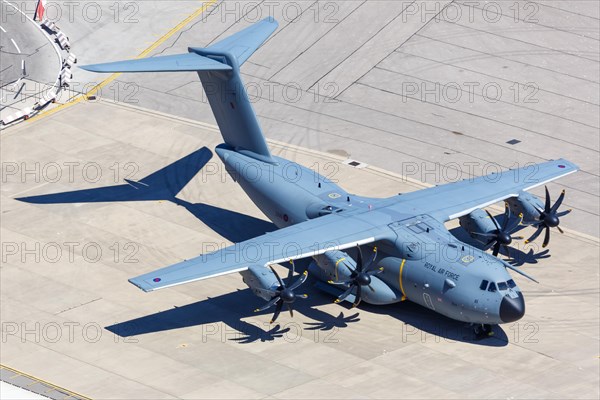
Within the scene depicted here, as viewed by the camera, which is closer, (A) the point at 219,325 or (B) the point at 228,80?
(A) the point at 219,325

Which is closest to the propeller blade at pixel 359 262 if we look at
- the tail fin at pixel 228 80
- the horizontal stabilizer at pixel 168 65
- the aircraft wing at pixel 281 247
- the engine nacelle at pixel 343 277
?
the engine nacelle at pixel 343 277

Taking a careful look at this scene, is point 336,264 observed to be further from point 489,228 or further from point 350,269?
point 489,228

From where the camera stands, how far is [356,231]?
54.2 m

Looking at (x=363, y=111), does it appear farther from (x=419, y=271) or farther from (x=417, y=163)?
(x=419, y=271)

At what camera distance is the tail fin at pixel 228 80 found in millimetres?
58344

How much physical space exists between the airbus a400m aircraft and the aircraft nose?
4 centimetres

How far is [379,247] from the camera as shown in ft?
178

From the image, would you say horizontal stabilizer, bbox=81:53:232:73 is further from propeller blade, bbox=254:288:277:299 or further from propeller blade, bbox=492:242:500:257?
propeller blade, bbox=492:242:500:257

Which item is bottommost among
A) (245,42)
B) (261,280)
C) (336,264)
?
(336,264)

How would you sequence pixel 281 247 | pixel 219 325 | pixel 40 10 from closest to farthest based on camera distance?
pixel 281 247 → pixel 219 325 → pixel 40 10

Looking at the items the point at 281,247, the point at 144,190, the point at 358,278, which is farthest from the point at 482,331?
the point at 144,190

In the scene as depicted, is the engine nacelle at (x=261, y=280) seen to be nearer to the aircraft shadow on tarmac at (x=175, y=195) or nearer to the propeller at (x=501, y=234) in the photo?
the aircraft shadow on tarmac at (x=175, y=195)

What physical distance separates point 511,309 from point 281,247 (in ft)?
34.1

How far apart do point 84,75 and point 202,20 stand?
1017cm
